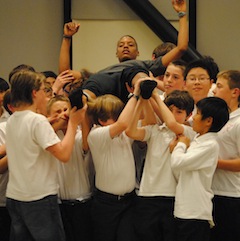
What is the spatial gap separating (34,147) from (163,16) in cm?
381

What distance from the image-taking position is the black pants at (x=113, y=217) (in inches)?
116

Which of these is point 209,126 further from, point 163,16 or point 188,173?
point 163,16

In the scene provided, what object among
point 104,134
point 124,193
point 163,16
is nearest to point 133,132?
point 104,134

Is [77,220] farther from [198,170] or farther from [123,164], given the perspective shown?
[198,170]

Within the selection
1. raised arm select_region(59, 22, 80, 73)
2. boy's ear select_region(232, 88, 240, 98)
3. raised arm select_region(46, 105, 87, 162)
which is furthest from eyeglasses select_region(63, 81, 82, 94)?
boy's ear select_region(232, 88, 240, 98)

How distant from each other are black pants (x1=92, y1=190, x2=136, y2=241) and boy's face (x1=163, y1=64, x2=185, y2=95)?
2.97 ft

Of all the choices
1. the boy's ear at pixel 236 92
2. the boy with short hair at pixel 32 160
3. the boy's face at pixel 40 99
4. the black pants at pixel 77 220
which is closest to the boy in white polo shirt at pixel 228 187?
the boy's ear at pixel 236 92

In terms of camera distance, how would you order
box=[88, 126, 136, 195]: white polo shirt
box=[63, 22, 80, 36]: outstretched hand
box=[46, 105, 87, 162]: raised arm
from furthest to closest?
box=[63, 22, 80, 36]: outstretched hand
box=[88, 126, 136, 195]: white polo shirt
box=[46, 105, 87, 162]: raised arm

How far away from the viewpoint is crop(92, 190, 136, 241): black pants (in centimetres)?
295

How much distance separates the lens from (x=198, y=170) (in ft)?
9.02

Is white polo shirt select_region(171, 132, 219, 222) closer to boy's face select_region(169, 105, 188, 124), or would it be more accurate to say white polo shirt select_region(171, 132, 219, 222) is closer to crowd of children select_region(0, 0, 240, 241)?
crowd of children select_region(0, 0, 240, 241)

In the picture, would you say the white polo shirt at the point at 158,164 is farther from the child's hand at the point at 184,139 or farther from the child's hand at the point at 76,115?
the child's hand at the point at 76,115

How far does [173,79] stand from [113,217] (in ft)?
3.67

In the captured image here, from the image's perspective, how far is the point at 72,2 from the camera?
6176 mm
